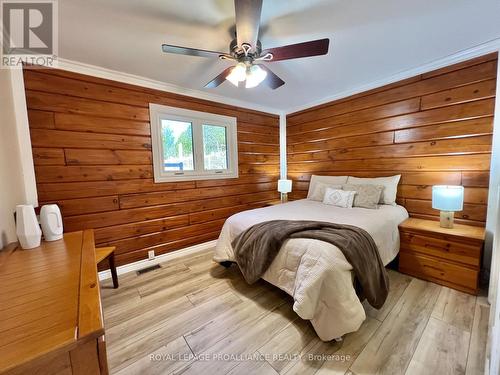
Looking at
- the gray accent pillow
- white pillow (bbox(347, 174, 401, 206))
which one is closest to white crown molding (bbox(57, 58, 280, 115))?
the gray accent pillow

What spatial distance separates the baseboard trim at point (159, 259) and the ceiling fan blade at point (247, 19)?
2.57 metres

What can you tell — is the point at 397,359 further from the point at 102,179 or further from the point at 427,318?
the point at 102,179

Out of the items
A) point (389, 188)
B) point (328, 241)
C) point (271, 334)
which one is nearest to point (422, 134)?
point (389, 188)

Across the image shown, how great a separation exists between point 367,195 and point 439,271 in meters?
1.00

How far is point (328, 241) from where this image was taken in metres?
1.50

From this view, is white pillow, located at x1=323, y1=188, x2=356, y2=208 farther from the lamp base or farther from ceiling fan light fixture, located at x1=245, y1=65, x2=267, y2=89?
ceiling fan light fixture, located at x1=245, y1=65, x2=267, y2=89

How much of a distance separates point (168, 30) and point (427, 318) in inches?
124

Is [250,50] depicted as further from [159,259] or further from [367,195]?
[159,259]

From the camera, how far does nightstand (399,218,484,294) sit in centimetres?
183

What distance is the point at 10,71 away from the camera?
56.2 inches

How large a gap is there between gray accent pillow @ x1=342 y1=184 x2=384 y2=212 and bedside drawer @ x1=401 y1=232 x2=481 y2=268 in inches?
18.0

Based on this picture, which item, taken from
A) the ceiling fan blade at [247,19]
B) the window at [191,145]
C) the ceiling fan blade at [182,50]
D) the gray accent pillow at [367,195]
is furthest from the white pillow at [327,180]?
the ceiling fan blade at [182,50]

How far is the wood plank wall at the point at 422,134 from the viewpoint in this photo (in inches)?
81.2

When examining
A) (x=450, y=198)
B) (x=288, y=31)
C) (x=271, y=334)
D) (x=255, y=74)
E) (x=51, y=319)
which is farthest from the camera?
(x=450, y=198)
